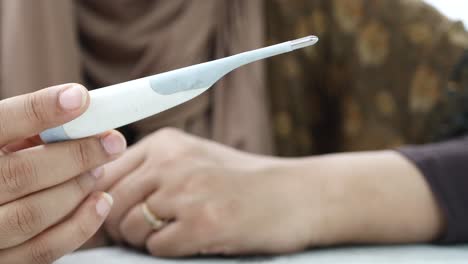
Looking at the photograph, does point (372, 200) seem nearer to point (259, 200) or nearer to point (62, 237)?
point (259, 200)

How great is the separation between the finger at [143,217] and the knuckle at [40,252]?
3.9 inches

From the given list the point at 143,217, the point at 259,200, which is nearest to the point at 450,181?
the point at 259,200

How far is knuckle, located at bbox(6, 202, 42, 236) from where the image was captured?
0.34m

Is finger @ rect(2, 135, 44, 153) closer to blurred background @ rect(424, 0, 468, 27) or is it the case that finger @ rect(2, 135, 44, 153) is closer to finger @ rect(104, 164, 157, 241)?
finger @ rect(104, 164, 157, 241)

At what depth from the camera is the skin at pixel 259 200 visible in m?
0.45

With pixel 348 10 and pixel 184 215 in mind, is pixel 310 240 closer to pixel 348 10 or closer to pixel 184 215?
pixel 184 215

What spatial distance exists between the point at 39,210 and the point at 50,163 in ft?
0.11

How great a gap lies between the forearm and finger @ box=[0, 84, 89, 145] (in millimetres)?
238

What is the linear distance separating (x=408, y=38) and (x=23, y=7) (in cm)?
54

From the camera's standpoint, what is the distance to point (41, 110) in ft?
1.03

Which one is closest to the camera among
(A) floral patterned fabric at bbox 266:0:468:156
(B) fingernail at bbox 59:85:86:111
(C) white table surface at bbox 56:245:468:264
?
(B) fingernail at bbox 59:85:86:111

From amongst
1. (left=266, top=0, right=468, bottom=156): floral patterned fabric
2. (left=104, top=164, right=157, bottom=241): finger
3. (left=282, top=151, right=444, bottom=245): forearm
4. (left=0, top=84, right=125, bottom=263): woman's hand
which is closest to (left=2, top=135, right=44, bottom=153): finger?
(left=0, top=84, right=125, bottom=263): woman's hand

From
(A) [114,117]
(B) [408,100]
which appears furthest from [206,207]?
(B) [408,100]

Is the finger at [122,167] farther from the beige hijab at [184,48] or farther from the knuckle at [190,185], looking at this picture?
the beige hijab at [184,48]
